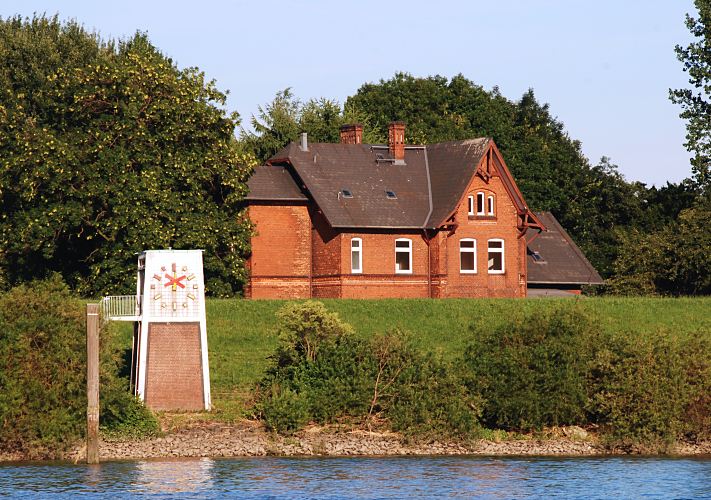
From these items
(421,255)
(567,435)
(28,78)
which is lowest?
(567,435)

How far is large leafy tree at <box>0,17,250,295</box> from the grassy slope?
4.06 m

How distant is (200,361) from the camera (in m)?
46.0

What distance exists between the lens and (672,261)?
73812mm

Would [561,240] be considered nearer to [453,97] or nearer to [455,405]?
[453,97]

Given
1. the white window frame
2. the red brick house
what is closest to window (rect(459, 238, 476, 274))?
the red brick house

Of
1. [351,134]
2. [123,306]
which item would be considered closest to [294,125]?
[351,134]

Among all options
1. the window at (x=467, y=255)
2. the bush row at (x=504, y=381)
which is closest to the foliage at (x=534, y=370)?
the bush row at (x=504, y=381)

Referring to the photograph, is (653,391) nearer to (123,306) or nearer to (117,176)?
(123,306)

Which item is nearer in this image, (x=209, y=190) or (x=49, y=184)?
(x=49, y=184)

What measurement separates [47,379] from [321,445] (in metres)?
7.92

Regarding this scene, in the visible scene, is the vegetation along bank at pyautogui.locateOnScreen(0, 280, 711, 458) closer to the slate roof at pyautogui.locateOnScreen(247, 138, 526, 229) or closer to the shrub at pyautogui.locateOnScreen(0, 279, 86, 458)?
the shrub at pyautogui.locateOnScreen(0, 279, 86, 458)

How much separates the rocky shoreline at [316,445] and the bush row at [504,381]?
1.37ft

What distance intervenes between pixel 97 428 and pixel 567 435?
46.1 ft

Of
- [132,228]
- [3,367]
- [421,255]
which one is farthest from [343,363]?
[421,255]
